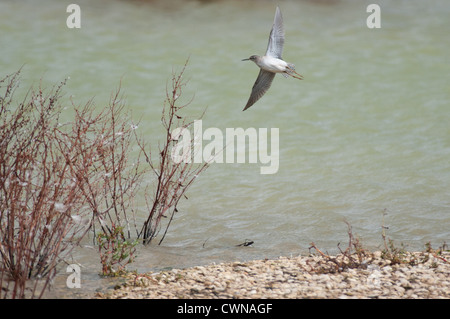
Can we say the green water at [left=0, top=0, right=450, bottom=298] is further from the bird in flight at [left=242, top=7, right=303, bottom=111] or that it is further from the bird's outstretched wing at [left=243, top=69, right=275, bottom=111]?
the bird in flight at [left=242, top=7, right=303, bottom=111]

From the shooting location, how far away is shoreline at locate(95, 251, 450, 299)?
375 centimetres

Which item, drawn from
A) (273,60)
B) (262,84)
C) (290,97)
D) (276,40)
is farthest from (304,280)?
(290,97)

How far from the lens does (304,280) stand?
404 centimetres

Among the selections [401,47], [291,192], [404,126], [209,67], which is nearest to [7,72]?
[209,67]

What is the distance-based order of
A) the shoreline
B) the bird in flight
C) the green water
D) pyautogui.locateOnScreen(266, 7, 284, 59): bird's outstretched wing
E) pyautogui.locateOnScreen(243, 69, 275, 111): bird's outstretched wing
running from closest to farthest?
the shoreline < the bird in flight < pyautogui.locateOnScreen(266, 7, 284, 59): bird's outstretched wing < pyautogui.locateOnScreen(243, 69, 275, 111): bird's outstretched wing < the green water

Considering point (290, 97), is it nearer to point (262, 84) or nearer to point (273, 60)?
point (262, 84)

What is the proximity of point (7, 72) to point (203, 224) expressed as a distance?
6668 millimetres

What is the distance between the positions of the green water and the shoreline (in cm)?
64

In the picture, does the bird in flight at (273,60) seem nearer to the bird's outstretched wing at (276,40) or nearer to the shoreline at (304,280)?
the bird's outstretched wing at (276,40)

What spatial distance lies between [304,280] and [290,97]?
6.98 meters

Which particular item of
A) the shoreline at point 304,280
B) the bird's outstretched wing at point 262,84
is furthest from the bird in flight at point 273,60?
the shoreline at point 304,280

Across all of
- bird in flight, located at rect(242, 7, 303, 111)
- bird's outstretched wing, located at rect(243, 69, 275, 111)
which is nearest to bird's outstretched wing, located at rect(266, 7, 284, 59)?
bird in flight, located at rect(242, 7, 303, 111)
